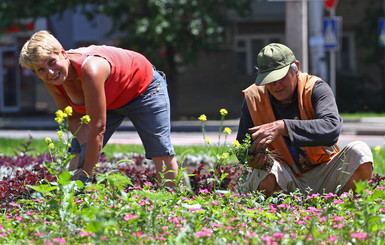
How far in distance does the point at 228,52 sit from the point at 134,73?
2097cm

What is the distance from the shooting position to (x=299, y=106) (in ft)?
15.0

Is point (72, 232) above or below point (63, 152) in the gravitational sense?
below

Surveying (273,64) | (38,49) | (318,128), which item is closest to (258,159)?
(318,128)

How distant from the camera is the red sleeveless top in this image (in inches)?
177

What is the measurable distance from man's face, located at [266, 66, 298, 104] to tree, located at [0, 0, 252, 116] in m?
13.5

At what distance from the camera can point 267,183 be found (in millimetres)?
4734

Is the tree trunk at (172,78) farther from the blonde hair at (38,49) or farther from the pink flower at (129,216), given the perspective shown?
the pink flower at (129,216)

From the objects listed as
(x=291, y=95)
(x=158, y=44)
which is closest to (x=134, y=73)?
(x=291, y=95)

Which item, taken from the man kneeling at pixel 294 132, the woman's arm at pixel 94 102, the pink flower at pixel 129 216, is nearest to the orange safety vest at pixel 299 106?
the man kneeling at pixel 294 132

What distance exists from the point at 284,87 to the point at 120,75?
1.16 m

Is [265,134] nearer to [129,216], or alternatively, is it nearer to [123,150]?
[129,216]

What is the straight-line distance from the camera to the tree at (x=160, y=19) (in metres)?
18.1

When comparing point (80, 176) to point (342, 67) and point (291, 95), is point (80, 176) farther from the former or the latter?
point (342, 67)

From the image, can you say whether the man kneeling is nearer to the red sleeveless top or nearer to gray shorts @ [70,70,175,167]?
gray shorts @ [70,70,175,167]
